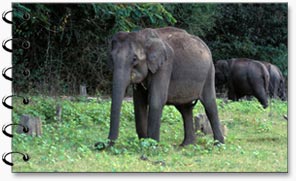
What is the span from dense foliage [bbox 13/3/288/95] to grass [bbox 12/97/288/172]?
0.65m

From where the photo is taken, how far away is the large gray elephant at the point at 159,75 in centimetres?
699

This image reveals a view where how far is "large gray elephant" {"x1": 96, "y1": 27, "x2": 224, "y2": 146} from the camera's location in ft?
22.9

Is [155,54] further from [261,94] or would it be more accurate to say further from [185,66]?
[261,94]

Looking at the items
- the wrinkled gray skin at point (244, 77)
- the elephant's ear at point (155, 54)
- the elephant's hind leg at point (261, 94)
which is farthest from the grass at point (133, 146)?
the wrinkled gray skin at point (244, 77)

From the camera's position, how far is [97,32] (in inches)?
435

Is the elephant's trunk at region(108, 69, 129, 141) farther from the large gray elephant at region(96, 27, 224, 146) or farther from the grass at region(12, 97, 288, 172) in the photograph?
the grass at region(12, 97, 288, 172)

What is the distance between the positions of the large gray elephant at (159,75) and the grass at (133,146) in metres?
0.27

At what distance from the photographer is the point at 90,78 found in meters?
11.9

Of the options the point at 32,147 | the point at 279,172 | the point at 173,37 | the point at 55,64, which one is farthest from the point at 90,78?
the point at 279,172

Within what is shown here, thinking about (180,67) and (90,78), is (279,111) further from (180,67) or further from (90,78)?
(180,67)

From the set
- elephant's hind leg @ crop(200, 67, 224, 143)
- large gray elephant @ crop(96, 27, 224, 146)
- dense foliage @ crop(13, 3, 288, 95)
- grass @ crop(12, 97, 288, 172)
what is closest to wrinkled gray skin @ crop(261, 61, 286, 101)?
dense foliage @ crop(13, 3, 288, 95)

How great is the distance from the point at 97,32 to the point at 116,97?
443cm

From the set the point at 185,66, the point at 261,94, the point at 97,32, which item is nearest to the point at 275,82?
the point at 261,94

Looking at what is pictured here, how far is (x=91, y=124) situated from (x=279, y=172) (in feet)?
12.2
